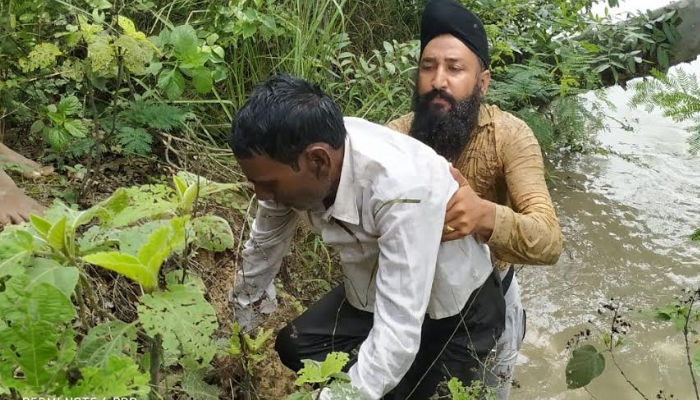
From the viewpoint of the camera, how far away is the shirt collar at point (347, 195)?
1.73m

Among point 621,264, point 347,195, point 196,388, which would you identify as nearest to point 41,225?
point 196,388

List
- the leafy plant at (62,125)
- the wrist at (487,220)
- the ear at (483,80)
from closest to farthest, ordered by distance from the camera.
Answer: the wrist at (487,220), the leafy plant at (62,125), the ear at (483,80)

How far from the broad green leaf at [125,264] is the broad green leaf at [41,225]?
0.11m

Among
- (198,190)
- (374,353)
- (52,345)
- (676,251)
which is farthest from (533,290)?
(52,345)

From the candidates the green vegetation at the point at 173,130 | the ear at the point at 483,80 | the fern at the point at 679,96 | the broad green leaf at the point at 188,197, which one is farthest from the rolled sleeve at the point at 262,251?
the fern at the point at 679,96

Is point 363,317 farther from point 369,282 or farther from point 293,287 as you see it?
point 293,287

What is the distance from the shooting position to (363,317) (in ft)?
7.02

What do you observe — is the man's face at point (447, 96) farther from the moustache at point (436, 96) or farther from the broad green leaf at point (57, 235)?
the broad green leaf at point (57, 235)

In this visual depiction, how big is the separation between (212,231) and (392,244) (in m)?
0.45

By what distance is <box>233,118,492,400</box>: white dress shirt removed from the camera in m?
1.61

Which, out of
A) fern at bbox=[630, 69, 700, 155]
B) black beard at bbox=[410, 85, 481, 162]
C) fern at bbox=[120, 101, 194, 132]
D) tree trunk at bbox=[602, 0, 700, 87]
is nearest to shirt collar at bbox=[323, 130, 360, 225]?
black beard at bbox=[410, 85, 481, 162]

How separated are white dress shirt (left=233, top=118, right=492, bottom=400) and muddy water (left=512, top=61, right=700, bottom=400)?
88 cm

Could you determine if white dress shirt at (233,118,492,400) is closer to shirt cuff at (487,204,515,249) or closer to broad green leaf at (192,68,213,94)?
shirt cuff at (487,204,515,249)

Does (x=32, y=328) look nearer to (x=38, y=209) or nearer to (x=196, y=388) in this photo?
(x=196, y=388)
